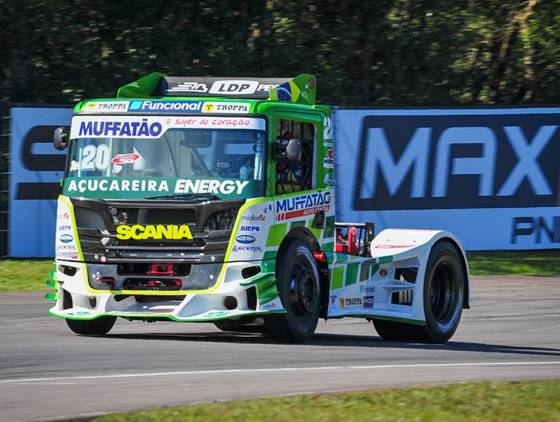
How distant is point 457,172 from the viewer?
23.2m

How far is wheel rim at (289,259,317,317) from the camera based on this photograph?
12.5 m

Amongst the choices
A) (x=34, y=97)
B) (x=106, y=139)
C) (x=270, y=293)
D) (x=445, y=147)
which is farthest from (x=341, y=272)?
(x=34, y=97)

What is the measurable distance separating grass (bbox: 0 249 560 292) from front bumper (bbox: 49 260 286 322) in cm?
696

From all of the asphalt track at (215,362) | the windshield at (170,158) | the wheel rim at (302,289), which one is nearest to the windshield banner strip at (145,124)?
the windshield at (170,158)

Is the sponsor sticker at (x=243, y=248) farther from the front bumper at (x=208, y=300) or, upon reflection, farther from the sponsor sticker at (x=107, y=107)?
the sponsor sticker at (x=107, y=107)

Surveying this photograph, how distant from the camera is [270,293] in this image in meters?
12.2

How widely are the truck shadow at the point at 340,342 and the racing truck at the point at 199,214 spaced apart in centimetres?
28

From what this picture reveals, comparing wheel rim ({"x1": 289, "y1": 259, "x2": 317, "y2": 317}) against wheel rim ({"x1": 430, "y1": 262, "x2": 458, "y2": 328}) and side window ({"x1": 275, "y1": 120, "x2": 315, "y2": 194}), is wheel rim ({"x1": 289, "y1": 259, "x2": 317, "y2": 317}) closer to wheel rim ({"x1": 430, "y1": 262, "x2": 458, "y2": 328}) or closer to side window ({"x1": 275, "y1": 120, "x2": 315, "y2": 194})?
side window ({"x1": 275, "y1": 120, "x2": 315, "y2": 194})

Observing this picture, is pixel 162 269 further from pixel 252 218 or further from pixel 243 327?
pixel 243 327

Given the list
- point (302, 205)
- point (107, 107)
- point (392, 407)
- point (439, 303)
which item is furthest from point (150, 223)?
point (392, 407)

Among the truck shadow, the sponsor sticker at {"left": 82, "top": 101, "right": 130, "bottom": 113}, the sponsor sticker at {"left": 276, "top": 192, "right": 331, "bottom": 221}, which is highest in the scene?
the sponsor sticker at {"left": 82, "top": 101, "right": 130, "bottom": 113}

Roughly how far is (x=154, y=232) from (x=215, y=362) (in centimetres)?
179

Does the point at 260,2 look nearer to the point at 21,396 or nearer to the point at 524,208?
the point at 524,208

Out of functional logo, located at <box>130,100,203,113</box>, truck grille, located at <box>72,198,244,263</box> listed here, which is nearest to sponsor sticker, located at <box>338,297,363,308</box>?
truck grille, located at <box>72,198,244,263</box>
